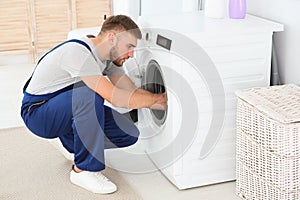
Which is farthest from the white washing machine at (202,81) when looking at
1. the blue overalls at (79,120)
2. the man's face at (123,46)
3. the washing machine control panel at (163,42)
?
the blue overalls at (79,120)

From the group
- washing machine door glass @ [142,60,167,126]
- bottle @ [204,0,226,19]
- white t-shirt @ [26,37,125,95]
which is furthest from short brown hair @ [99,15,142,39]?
bottle @ [204,0,226,19]

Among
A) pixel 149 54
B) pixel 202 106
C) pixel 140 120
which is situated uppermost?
pixel 149 54

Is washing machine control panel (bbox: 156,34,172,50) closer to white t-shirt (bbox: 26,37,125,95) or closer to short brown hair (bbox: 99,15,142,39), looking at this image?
short brown hair (bbox: 99,15,142,39)

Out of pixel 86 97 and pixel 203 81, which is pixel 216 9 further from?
pixel 86 97

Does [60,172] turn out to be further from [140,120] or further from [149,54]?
[149,54]

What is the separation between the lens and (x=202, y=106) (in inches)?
101

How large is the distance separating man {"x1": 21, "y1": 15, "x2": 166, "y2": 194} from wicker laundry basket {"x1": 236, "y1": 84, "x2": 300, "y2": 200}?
45 centimetres

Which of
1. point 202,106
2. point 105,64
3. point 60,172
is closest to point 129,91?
point 105,64

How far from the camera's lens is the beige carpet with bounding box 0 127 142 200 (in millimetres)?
2594

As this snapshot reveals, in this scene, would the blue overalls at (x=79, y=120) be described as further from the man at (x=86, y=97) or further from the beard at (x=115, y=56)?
the beard at (x=115, y=56)

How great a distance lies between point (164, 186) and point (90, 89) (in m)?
0.61

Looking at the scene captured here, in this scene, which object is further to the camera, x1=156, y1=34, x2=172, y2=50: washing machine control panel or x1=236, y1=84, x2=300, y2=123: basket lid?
x1=156, y1=34, x2=172, y2=50: washing machine control panel

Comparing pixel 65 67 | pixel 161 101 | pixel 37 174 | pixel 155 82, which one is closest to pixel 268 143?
pixel 161 101

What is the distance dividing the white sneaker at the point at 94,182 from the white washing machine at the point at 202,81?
309mm
